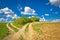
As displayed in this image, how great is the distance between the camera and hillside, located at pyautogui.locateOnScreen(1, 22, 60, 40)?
5547 millimetres

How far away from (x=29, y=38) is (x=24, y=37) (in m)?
0.18

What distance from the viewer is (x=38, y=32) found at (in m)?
6.29

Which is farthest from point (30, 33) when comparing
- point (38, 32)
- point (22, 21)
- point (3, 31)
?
point (3, 31)

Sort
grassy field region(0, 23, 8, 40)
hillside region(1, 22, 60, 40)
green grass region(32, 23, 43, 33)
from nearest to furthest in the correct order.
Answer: hillside region(1, 22, 60, 40) < grassy field region(0, 23, 8, 40) < green grass region(32, 23, 43, 33)

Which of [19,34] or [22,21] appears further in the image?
[22,21]

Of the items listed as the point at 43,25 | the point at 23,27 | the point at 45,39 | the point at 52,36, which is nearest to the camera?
the point at 45,39

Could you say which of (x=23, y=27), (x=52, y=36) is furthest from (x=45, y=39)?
(x=23, y=27)

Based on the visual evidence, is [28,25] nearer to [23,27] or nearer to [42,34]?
[23,27]

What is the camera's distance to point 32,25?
21.4 feet

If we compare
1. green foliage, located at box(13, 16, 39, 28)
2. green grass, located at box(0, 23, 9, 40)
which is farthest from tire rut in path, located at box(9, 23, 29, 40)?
green grass, located at box(0, 23, 9, 40)

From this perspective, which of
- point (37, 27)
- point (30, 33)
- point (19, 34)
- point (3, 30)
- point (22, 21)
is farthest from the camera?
point (37, 27)

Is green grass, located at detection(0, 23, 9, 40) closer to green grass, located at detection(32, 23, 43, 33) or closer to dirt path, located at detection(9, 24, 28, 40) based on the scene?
dirt path, located at detection(9, 24, 28, 40)

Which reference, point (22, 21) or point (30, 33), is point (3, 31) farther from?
point (30, 33)

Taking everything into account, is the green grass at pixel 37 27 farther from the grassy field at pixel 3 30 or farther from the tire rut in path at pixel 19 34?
the grassy field at pixel 3 30
